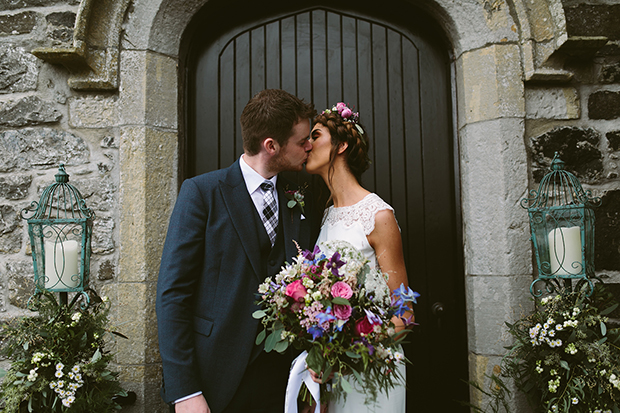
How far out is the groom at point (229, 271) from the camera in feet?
5.68

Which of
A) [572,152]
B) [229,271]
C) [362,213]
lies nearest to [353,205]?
[362,213]

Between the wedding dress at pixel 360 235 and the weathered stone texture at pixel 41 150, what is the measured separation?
1.58 metres

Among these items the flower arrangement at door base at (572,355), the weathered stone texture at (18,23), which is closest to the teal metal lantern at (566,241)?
the flower arrangement at door base at (572,355)

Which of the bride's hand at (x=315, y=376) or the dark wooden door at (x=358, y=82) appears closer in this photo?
the bride's hand at (x=315, y=376)

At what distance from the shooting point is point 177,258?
1.77m

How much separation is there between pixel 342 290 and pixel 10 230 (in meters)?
2.20

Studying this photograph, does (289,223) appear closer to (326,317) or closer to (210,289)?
(210,289)

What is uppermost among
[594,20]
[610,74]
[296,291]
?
[594,20]

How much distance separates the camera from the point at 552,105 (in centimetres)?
239

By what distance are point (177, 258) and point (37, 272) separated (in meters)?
0.76

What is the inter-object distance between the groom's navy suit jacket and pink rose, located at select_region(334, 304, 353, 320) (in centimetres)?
47

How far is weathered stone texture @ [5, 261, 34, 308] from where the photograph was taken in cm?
234

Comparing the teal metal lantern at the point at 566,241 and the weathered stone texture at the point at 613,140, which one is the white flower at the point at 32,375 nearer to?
the teal metal lantern at the point at 566,241

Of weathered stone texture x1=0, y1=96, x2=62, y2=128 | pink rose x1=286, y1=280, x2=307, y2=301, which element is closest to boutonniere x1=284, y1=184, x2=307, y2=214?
pink rose x1=286, y1=280, x2=307, y2=301
